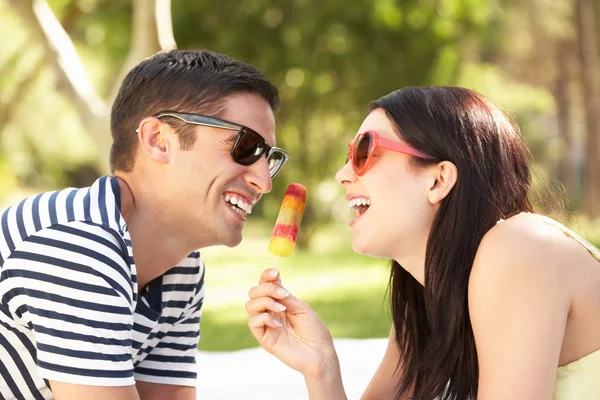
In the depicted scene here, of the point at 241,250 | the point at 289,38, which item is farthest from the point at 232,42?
the point at 241,250

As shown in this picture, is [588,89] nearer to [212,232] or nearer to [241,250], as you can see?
[241,250]

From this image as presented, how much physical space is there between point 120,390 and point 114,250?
449 mm

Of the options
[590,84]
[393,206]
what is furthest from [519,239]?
[590,84]

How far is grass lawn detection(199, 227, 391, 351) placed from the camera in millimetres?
8648

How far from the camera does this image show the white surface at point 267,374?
15.0ft

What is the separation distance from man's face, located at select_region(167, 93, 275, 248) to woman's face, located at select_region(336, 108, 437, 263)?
1.55ft

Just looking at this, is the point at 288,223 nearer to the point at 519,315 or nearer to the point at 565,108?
the point at 519,315

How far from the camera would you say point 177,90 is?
3090mm

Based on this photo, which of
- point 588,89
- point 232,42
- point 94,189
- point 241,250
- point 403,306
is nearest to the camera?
point 94,189

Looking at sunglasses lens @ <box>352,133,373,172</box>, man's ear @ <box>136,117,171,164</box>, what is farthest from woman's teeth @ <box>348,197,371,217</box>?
man's ear @ <box>136,117,171,164</box>

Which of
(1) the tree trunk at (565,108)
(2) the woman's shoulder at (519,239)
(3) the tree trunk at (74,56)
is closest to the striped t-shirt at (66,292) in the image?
(2) the woman's shoulder at (519,239)

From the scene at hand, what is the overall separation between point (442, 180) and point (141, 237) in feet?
3.75

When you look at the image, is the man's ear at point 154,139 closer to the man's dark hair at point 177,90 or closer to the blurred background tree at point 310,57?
the man's dark hair at point 177,90

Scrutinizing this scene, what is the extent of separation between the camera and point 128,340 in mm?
2623
